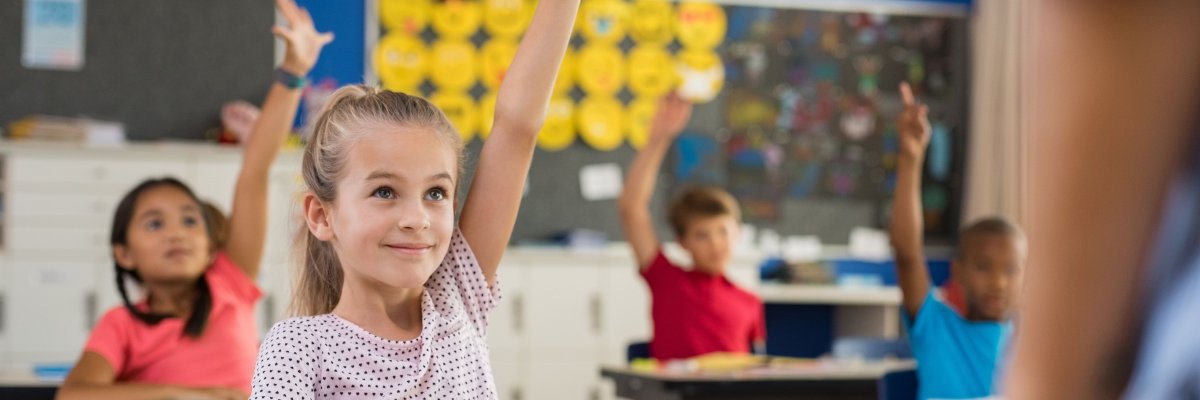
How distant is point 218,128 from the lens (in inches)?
253

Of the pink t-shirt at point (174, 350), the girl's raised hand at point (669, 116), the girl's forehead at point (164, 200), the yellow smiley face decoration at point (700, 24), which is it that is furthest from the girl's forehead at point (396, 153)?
the yellow smiley face decoration at point (700, 24)

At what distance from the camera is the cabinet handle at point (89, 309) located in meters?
5.79

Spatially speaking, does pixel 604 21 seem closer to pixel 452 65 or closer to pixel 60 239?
pixel 452 65

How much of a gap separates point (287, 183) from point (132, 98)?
0.99 metres

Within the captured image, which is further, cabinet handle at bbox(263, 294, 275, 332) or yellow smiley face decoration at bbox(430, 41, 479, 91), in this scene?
yellow smiley face decoration at bbox(430, 41, 479, 91)

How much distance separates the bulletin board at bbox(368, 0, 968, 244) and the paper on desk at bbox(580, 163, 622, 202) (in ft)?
0.13

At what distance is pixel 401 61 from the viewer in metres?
6.76

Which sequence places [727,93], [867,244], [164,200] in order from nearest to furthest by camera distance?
[164,200] < [727,93] < [867,244]

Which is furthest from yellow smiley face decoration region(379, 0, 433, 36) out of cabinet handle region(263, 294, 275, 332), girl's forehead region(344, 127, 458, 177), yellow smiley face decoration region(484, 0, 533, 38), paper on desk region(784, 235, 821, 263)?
girl's forehead region(344, 127, 458, 177)

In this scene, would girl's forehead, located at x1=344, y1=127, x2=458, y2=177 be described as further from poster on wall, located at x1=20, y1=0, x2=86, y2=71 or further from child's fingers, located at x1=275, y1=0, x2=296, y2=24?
poster on wall, located at x1=20, y1=0, x2=86, y2=71

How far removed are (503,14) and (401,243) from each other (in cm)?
557

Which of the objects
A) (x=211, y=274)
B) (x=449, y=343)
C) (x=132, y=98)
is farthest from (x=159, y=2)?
(x=449, y=343)

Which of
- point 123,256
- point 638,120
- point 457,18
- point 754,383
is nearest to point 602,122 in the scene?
point 638,120

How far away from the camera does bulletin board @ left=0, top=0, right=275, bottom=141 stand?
627 centimetres
